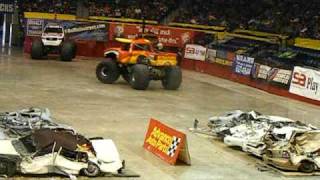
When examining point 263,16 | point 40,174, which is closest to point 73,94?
point 40,174

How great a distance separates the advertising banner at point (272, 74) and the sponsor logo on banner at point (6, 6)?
19.3 metres

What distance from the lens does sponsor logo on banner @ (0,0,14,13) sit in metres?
40.4

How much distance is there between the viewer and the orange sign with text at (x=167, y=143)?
12.8 meters

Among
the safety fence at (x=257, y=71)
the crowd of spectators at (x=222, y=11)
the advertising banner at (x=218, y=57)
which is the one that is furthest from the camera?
the crowd of spectators at (x=222, y=11)

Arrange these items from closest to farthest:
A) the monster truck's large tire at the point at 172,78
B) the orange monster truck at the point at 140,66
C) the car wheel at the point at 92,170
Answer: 1. the car wheel at the point at 92,170
2. the orange monster truck at the point at 140,66
3. the monster truck's large tire at the point at 172,78

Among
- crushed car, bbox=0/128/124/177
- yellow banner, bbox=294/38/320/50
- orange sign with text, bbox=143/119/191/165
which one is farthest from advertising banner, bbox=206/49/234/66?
crushed car, bbox=0/128/124/177

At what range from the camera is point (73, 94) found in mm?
21375

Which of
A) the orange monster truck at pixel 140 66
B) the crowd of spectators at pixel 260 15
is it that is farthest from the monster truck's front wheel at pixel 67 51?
the crowd of spectators at pixel 260 15

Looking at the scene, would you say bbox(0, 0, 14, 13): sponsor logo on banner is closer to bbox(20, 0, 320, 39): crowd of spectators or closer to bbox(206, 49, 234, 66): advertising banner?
bbox(20, 0, 320, 39): crowd of spectators

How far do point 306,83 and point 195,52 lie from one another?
10.4 meters

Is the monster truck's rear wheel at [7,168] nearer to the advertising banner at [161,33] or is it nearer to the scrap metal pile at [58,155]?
the scrap metal pile at [58,155]

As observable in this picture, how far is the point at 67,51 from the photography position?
32.1m

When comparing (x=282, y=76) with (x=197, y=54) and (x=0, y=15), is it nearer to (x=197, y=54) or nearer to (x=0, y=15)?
(x=197, y=54)

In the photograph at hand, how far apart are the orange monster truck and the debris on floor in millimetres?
11077
